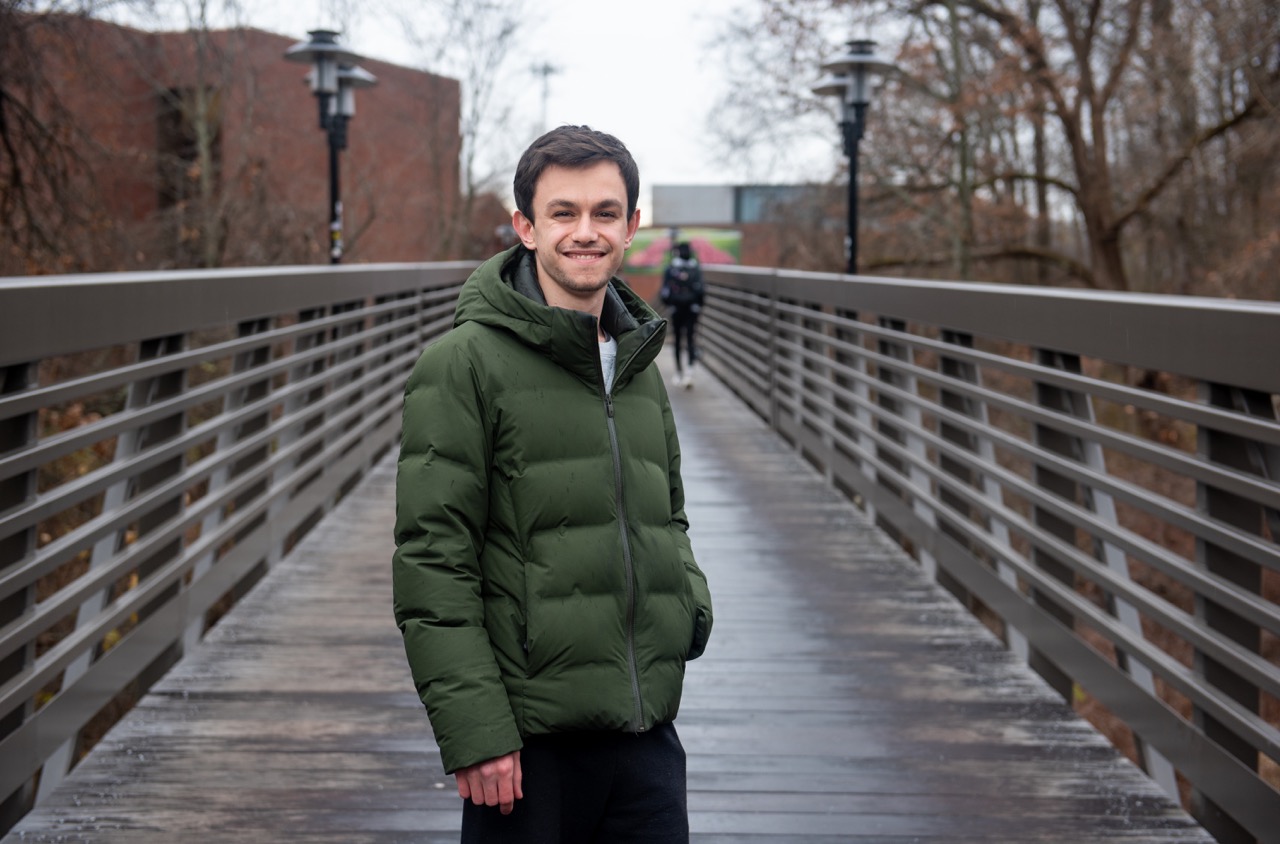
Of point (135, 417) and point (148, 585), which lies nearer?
point (135, 417)

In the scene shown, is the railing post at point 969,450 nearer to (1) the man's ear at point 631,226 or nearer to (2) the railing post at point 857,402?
(2) the railing post at point 857,402

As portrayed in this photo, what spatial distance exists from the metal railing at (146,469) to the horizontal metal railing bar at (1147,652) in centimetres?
291

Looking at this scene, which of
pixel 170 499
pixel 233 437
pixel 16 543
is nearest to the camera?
pixel 16 543

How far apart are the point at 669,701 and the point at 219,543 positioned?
3779mm

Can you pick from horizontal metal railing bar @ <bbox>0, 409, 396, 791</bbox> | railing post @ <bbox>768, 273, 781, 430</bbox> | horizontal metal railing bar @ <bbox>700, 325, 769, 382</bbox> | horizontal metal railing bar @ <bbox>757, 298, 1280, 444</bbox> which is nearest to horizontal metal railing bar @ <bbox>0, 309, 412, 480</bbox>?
horizontal metal railing bar @ <bbox>0, 409, 396, 791</bbox>

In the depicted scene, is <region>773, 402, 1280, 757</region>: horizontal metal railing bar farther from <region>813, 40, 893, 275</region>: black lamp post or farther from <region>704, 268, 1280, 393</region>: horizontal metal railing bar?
<region>813, 40, 893, 275</region>: black lamp post

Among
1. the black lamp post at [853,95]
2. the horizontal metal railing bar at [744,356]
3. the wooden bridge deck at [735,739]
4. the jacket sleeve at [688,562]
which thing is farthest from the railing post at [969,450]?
the black lamp post at [853,95]

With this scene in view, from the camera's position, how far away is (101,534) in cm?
455

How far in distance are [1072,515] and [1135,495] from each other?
1.60ft

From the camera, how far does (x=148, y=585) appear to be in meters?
5.03

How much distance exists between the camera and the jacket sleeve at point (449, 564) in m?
2.26

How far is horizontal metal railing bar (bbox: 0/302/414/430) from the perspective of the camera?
3.77m

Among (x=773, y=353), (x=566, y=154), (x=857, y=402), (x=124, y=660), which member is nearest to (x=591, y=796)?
(x=566, y=154)

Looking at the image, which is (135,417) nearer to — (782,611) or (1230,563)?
(782,611)
